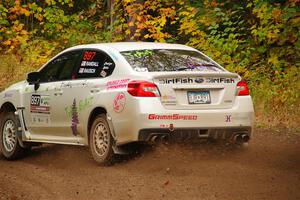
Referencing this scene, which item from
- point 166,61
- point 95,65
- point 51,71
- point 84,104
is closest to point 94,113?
point 84,104

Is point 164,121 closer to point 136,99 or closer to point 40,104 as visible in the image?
point 136,99

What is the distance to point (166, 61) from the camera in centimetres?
810

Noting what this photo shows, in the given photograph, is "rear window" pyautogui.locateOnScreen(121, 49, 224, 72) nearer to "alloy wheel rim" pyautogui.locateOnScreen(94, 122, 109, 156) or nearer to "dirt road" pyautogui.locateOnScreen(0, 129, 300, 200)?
"alloy wheel rim" pyautogui.locateOnScreen(94, 122, 109, 156)

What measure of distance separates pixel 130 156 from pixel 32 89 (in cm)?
214

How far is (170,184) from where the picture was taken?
6.91m

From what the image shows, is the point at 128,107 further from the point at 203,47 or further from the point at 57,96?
the point at 203,47

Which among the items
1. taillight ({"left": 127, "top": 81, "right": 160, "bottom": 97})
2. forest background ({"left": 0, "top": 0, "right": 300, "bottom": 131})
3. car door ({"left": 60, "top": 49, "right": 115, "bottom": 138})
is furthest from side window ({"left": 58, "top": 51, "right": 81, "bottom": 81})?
forest background ({"left": 0, "top": 0, "right": 300, "bottom": 131})

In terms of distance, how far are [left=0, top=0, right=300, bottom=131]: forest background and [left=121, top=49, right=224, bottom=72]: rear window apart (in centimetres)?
421

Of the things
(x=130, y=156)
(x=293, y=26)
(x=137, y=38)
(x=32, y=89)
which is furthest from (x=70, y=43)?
(x=130, y=156)

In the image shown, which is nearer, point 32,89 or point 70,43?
point 32,89

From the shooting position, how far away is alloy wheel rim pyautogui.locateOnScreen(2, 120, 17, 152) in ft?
32.3

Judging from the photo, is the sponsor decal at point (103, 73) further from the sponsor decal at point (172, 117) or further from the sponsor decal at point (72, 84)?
the sponsor decal at point (172, 117)

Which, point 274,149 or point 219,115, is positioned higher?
point 219,115

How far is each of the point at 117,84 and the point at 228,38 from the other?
880 cm
